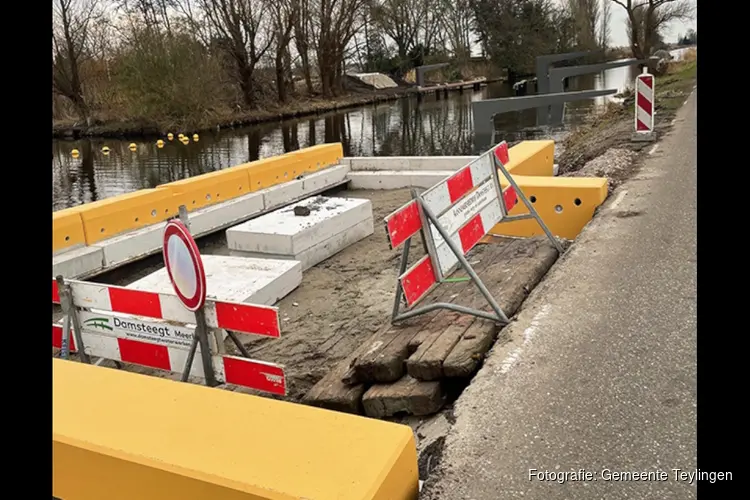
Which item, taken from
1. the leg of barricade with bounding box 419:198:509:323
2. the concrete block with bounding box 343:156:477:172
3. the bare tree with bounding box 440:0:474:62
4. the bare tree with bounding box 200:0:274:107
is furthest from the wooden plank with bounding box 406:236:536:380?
the bare tree with bounding box 440:0:474:62

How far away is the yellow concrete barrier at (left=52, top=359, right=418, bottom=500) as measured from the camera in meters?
2.13

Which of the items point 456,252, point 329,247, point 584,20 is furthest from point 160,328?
point 584,20

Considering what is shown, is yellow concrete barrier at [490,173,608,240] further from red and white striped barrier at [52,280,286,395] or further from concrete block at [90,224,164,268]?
concrete block at [90,224,164,268]

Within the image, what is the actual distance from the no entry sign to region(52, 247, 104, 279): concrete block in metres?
3.56

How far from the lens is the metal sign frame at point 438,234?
4129 mm

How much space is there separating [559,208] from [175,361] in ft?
13.6

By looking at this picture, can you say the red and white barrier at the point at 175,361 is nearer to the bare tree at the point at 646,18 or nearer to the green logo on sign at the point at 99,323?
the green logo on sign at the point at 99,323

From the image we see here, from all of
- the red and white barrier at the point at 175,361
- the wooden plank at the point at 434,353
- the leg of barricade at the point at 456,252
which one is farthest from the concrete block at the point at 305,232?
the wooden plank at the point at 434,353

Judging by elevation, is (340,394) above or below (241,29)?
below

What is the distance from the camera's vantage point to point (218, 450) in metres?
2.31

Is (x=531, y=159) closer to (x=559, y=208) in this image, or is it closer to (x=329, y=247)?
(x=559, y=208)

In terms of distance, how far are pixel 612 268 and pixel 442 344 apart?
1712mm
